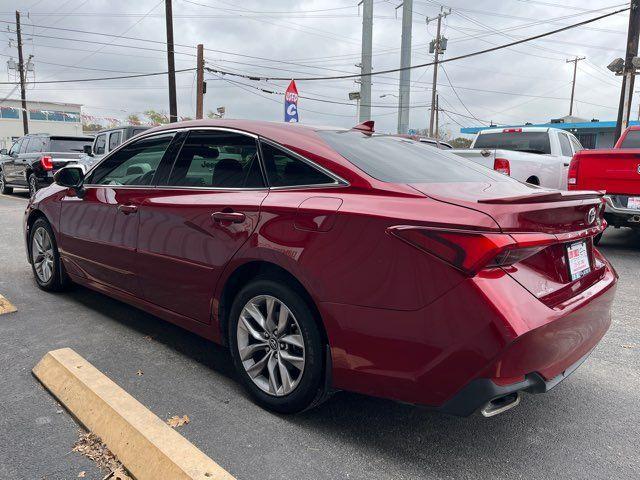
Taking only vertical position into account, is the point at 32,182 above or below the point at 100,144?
below

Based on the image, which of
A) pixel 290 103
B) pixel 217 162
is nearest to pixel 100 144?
pixel 290 103

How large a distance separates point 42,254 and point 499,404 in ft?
14.5

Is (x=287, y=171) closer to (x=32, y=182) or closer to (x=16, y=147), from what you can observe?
(x=32, y=182)

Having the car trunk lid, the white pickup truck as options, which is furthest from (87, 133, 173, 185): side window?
the white pickup truck

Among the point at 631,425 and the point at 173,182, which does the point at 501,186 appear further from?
the point at 173,182

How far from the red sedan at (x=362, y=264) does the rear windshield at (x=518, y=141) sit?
22.8ft

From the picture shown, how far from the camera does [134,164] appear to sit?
395 cm

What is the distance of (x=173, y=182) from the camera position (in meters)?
3.45

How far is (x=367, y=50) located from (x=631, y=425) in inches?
740

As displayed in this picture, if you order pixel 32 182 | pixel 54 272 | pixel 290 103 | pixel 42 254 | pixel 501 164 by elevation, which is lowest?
pixel 54 272

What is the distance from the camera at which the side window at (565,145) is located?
9.73m

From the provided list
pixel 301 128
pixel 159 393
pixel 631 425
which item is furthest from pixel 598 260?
pixel 159 393

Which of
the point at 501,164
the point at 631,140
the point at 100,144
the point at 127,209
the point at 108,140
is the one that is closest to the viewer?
the point at 127,209

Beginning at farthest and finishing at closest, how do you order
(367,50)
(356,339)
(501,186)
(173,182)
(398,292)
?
(367,50)
(173,182)
(501,186)
(356,339)
(398,292)
